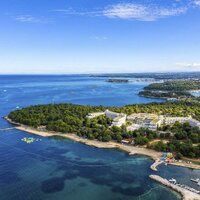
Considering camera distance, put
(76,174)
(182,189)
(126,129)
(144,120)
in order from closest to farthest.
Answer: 1. (182,189)
2. (76,174)
3. (126,129)
4. (144,120)

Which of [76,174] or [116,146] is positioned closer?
[76,174]

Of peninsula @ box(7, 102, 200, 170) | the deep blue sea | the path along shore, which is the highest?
peninsula @ box(7, 102, 200, 170)

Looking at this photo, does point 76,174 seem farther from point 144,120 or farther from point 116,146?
point 144,120

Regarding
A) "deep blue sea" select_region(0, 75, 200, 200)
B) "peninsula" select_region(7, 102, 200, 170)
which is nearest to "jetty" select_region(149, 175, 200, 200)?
"deep blue sea" select_region(0, 75, 200, 200)

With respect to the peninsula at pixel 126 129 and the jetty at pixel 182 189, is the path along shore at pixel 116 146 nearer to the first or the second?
the peninsula at pixel 126 129

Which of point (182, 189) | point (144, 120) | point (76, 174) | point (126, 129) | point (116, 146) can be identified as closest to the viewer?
point (182, 189)

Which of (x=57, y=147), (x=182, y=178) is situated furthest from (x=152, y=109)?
(x=182, y=178)

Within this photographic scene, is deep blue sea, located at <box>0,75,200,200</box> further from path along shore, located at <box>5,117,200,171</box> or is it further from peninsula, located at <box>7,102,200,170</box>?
peninsula, located at <box>7,102,200,170</box>

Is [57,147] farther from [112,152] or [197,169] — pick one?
[197,169]

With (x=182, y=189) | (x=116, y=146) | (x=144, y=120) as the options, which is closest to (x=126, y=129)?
(x=144, y=120)
